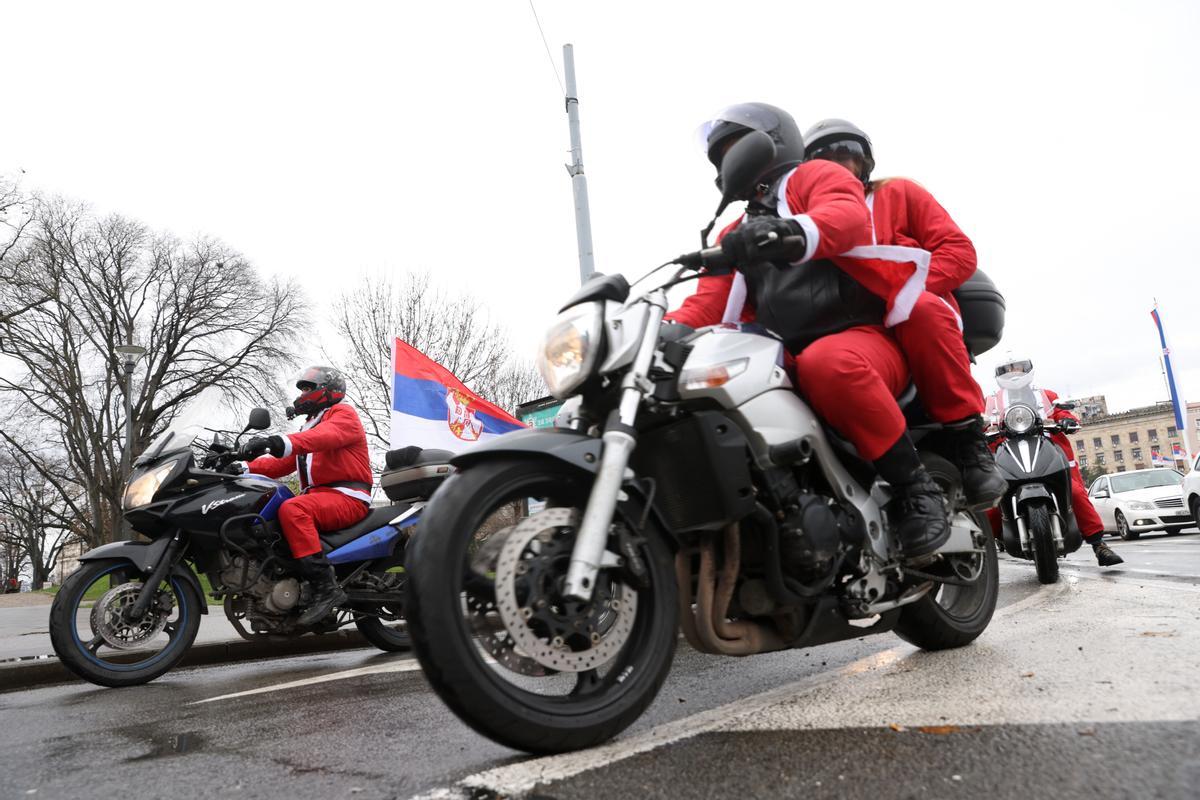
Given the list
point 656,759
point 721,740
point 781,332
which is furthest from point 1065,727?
point 781,332

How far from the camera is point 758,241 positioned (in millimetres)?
2461

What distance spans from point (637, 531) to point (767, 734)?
56cm

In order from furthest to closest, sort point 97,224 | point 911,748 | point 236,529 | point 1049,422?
point 97,224
point 1049,422
point 236,529
point 911,748

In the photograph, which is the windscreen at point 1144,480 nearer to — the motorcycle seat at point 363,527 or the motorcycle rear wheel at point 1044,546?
the motorcycle rear wheel at point 1044,546

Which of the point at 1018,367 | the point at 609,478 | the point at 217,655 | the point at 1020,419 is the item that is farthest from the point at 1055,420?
the point at 217,655

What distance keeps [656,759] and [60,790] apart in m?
1.46

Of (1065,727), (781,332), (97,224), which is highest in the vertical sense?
(97,224)

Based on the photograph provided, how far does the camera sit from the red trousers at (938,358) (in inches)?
→ 118

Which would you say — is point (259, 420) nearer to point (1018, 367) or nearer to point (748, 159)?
point (748, 159)

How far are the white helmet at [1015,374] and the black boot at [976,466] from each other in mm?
4341

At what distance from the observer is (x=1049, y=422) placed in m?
7.05

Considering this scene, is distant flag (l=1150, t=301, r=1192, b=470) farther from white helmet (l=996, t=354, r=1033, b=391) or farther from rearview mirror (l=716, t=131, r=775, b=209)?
rearview mirror (l=716, t=131, r=775, b=209)

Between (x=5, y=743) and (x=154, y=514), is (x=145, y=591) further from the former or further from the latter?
(x=5, y=743)

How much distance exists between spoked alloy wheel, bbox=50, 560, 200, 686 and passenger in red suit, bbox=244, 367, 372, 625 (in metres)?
0.67
